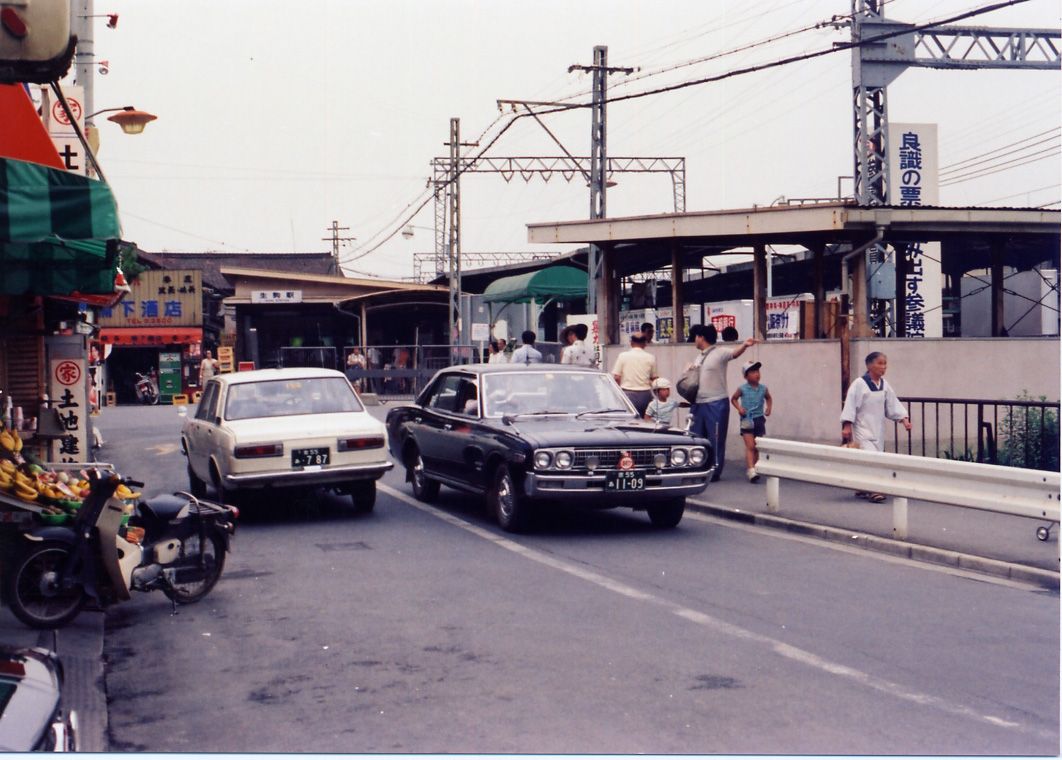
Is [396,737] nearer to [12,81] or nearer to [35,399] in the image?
[12,81]

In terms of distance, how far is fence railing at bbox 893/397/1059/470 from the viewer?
13391mm

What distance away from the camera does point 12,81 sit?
645cm

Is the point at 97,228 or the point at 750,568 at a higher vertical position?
the point at 97,228

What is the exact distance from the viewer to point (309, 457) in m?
12.4

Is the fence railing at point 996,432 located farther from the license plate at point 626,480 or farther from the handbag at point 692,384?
the license plate at point 626,480

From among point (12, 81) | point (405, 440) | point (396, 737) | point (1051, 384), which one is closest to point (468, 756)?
point (396, 737)

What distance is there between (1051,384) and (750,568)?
8.62m

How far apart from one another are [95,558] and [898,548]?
6462mm

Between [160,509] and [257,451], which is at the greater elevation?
[257,451]

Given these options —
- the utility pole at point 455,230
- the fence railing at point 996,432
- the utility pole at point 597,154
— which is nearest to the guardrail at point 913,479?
the fence railing at point 996,432

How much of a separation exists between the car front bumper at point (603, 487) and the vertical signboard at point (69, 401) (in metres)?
9.13

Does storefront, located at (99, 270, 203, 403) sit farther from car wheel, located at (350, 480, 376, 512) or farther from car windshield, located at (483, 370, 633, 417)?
car windshield, located at (483, 370, 633, 417)

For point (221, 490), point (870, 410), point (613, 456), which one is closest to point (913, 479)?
point (870, 410)

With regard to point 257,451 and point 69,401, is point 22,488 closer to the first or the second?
point 257,451
